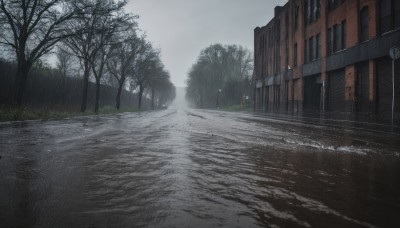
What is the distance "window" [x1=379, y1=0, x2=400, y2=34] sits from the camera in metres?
16.2

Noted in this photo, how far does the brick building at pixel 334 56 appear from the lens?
17047 mm

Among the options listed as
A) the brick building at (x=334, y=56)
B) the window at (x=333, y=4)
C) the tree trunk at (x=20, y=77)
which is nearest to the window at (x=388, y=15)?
the brick building at (x=334, y=56)

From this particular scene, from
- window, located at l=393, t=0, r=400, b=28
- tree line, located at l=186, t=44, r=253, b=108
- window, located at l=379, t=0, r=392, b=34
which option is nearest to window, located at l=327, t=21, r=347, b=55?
window, located at l=379, t=0, r=392, b=34

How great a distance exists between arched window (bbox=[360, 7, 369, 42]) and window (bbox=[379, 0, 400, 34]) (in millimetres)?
1482

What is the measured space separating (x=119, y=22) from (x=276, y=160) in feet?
55.7

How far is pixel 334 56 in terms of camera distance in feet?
73.4

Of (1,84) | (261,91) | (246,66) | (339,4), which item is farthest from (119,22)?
(246,66)

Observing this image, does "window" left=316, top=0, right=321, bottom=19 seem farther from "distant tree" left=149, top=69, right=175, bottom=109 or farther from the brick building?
"distant tree" left=149, top=69, right=175, bottom=109

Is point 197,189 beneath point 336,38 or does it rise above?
beneath

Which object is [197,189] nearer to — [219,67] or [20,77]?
[20,77]

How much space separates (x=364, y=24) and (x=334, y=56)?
3408 mm

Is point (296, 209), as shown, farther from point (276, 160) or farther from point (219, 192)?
point (276, 160)

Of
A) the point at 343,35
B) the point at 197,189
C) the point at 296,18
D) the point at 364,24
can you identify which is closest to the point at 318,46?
the point at 343,35

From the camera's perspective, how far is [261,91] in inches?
1727
